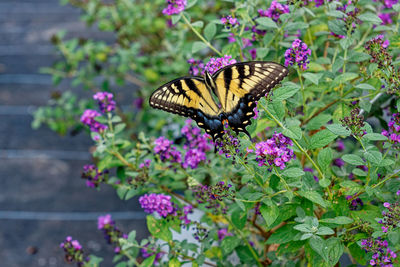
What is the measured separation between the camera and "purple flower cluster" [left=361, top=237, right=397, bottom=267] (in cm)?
139

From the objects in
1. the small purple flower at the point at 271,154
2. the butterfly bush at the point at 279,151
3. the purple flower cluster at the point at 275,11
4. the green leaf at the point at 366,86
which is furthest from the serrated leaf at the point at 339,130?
the purple flower cluster at the point at 275,11

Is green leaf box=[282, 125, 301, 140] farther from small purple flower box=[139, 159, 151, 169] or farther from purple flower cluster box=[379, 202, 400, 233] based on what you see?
small purple flower box=[139, 159, 151, 169]

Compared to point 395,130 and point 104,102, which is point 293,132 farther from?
point 104,102

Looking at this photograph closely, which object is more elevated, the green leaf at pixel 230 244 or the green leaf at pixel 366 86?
the green leaf at pixel 366 86

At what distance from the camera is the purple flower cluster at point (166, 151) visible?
179 centimetres

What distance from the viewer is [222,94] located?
1.75 metres

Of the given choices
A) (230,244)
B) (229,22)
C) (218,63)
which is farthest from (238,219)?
(229,22)

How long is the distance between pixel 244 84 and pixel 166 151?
1.36 feet

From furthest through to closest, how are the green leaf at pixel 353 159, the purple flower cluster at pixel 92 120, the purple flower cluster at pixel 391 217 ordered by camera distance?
the purple flower cluster at pixel 92 120 < the green leaf at pixel 353 159 < the purple flower cluster at pixel 391 217

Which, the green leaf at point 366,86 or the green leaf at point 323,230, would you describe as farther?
the green leaf at point 366,86

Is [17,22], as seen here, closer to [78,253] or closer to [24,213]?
[24,213]

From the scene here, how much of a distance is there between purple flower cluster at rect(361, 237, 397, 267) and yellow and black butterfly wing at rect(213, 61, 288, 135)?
19.7 inches

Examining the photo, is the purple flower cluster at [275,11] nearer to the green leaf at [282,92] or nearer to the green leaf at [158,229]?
the green leaf at [282,92]

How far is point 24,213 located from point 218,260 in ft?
7.58
